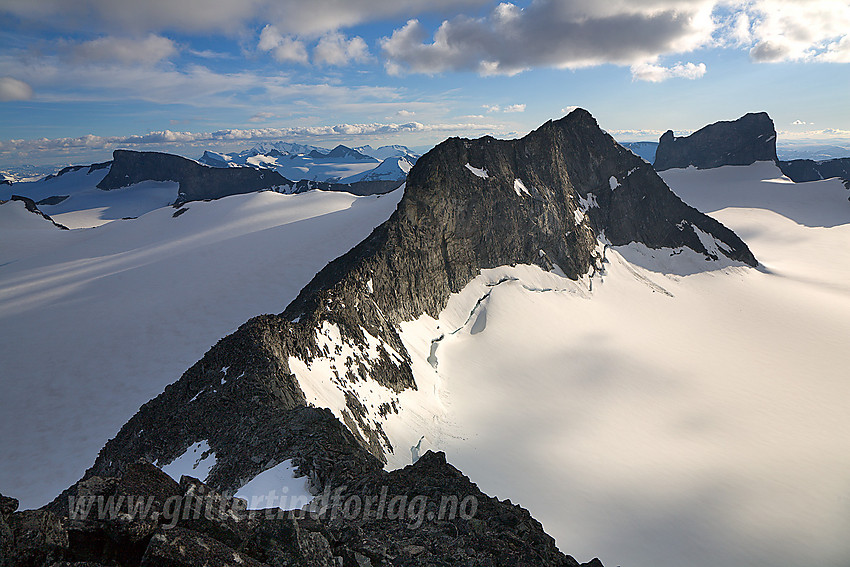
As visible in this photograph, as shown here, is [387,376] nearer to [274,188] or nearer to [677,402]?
[677,402]

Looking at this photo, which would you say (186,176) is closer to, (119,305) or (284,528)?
(119,305)

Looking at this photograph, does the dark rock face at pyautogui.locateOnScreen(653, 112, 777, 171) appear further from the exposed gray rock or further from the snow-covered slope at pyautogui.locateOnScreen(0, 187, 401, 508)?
the exposed gray rock

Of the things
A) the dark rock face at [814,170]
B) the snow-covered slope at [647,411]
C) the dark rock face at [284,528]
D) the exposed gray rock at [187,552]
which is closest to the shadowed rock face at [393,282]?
the dark rock face at [284,528]

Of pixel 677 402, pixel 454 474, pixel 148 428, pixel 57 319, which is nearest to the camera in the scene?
pixel 454 474

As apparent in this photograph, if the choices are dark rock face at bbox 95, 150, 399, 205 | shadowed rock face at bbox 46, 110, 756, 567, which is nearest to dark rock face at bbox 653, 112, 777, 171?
shadowed rock face at bbox 46, 110, 756, 567

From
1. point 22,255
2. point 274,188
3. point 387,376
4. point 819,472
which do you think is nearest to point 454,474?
point 387,376

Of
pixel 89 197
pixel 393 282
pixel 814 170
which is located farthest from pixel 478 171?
pixel 814 170
